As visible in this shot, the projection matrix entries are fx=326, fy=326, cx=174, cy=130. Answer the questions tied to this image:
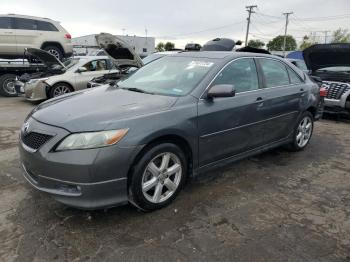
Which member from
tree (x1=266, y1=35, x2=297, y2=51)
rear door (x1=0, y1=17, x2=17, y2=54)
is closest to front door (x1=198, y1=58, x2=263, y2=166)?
rear door (x1=0, y1=17, x2=17, y2=54)

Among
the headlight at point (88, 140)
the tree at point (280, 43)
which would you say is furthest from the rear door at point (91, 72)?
the tree at point (280, 43)

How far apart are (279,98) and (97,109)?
8.81 feet

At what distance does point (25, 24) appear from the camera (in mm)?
11867

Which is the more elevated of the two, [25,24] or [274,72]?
[25,24]

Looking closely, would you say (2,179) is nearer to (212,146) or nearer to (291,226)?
(212,146)

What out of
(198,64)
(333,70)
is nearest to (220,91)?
(198,64)

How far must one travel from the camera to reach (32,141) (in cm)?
306

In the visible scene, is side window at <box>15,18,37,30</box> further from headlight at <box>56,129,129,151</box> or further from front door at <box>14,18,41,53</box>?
headlight at <box>56,129,129,151</box>

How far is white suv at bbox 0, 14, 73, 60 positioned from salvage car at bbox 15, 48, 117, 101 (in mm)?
1821

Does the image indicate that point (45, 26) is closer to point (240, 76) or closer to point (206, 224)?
point (240, 76)

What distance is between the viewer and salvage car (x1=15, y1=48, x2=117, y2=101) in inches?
383

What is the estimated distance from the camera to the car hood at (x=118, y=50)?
865 centimetres

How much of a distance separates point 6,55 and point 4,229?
35.2 feet

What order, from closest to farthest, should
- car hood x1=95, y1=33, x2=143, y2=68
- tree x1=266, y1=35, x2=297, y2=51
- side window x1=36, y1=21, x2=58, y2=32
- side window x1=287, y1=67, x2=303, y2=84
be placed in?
side window x1=287, y1=67, x2=303, y2=84
car hood x1=95, y1=33, x2=143, y2=68
side window x1=36, y1=21, x2=58, y2=32
tree x1=266, y1=35, x2=297, y2=51
